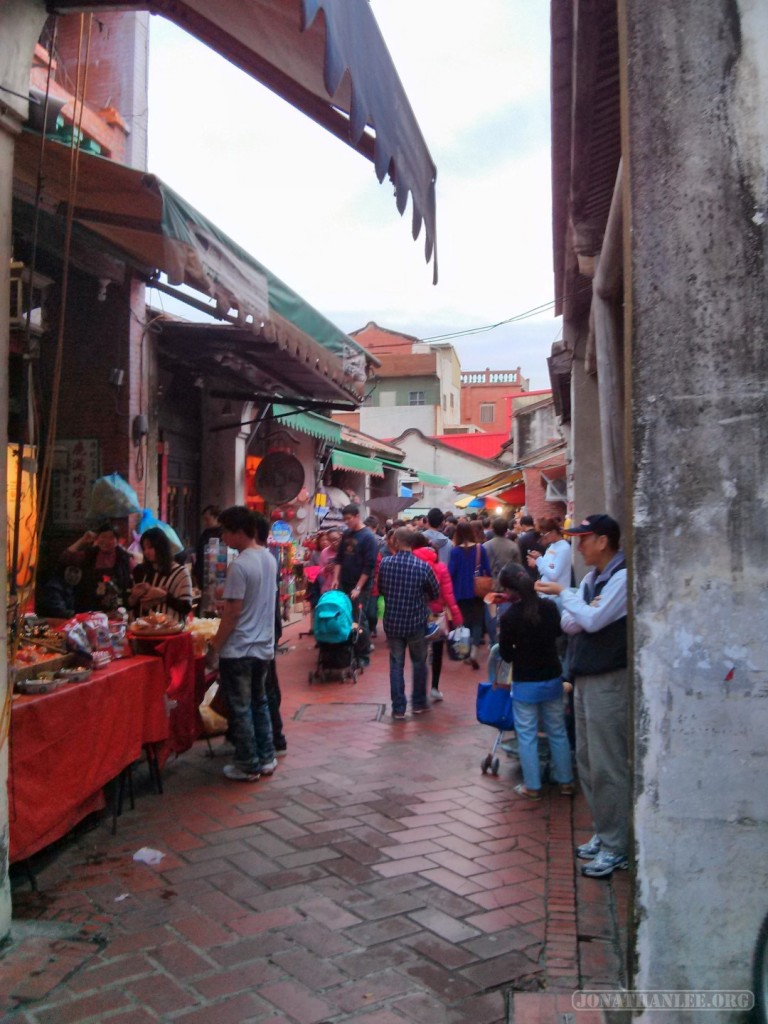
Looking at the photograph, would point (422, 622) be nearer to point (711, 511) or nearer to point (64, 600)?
point (64, 600)

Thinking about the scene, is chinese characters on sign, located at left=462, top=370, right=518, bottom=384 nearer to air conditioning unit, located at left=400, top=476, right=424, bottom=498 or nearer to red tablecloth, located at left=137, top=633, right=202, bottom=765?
air conditioning unit, located at left=400, top=476, right=424, bottom=498

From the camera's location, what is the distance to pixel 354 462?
57.9 feet

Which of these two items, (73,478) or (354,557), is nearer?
(73,478)

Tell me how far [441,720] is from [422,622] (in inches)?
35.1

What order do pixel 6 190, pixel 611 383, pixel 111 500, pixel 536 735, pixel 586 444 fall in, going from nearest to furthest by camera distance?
pixel 6 190 < pixel 611 383 < pixel 536 735 < pixel 111 500 < pixel 586 444

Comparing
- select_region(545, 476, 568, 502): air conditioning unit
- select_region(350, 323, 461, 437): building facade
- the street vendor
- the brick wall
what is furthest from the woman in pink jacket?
select_region(350, 323, 461, 437): building facade

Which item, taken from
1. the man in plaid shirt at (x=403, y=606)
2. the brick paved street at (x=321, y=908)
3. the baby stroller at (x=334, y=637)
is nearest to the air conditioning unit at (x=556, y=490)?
the baby stroller at (x=334, y=637)

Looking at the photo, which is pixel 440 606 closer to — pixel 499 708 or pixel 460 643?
pixel 460 643

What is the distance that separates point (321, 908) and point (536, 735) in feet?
6.50

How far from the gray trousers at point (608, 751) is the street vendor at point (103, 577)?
3814mm

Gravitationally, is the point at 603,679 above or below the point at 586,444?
below

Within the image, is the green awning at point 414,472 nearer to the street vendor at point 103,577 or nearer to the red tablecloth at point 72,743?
the street vendor at point 103,577

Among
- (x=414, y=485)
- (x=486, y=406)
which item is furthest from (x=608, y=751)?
(x=486, y=406)

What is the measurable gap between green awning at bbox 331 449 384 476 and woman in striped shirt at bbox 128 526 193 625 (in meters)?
10.5
